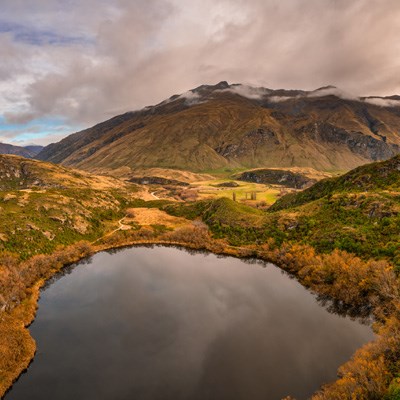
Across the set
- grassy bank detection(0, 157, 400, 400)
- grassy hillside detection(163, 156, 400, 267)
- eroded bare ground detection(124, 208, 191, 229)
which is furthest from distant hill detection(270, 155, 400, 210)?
eroded bare ground detection(124, 208, 191, 229)

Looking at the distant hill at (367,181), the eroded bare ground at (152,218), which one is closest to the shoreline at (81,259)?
the eroded bare ground at (152,218)

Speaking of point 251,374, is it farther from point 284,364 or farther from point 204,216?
point 204,216

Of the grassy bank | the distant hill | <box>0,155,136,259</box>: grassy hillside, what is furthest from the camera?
the distant hill

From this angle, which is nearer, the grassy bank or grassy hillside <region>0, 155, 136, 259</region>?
the grassy bank

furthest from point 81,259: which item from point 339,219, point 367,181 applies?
point 367,181

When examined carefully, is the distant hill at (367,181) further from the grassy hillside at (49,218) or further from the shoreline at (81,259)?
the grassy hillside at (49,218)

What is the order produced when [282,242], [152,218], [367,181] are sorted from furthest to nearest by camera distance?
[152,218] < [367,181] < [282,242]

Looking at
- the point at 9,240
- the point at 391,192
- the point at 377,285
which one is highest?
the point at 391,192

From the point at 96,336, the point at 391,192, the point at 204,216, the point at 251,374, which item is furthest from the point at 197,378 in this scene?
the point at 204,216

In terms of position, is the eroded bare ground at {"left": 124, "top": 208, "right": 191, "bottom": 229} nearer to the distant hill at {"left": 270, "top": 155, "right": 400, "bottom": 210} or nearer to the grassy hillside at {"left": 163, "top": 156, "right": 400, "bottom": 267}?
the grassy hillside at {"left": 163, "top": 156, "right": 400, "bottom": 267}

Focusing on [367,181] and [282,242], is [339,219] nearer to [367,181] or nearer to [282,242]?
[282,242]

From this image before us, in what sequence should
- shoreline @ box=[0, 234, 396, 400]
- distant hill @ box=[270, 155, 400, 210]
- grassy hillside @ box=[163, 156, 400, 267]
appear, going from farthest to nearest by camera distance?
distant hill @ box=[270, 155, 400, 210] < grassy hillside @ box=[163, 156, 400, 267] < shoreline @ box=[0, 234, 396, 400]
